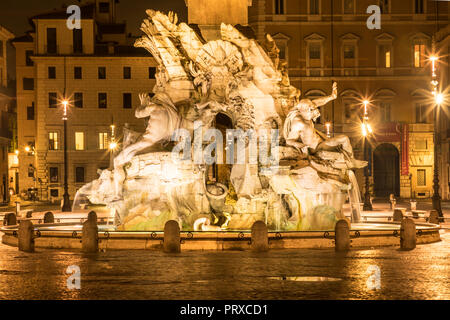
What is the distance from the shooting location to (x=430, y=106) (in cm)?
6062

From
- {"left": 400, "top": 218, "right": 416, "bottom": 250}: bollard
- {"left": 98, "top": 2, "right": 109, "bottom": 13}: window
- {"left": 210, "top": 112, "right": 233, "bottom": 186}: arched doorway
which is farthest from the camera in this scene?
{"left": 98, "top": 2, "right": 109, "bottom": 13}: window

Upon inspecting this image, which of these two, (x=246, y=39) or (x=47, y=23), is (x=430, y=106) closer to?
(x=47, y=23)

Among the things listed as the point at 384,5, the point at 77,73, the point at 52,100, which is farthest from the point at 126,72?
the point at 384,5

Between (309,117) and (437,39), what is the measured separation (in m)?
39.5

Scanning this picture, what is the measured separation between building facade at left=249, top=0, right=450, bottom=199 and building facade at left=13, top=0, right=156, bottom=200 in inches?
463

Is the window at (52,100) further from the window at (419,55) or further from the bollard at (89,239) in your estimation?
the bollard at (89,239)

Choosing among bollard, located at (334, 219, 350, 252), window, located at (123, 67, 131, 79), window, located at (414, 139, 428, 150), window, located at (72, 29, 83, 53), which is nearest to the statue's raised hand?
bollard, located at (334, 219, 350, 252)

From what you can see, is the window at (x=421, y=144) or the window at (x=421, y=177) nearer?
the window at (x=421, y=177)

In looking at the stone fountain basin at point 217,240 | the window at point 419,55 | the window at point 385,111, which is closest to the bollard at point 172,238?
the stone fountain basin at point 217,240

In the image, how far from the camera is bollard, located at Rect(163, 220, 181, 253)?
17469 millimetres

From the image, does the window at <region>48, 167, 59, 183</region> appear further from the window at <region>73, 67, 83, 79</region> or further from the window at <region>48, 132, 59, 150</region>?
the window at <region>73, 67, 83, 79</region>

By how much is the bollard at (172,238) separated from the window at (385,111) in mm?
45081

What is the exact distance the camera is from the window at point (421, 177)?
6006 cm
